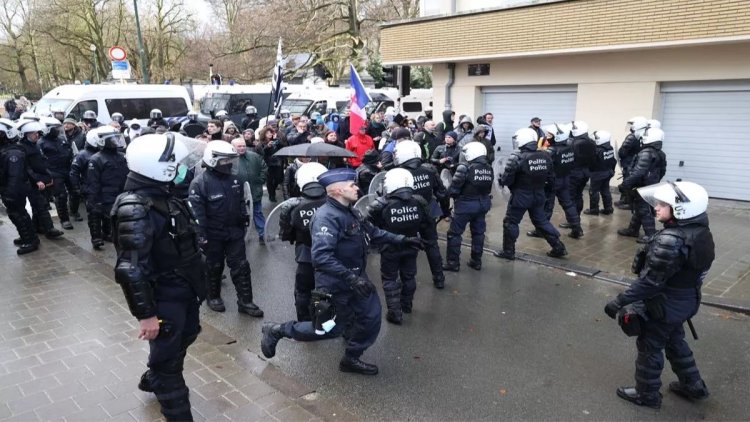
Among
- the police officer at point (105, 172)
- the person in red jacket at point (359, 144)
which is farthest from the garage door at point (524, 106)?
the police officer at point (105, 172)

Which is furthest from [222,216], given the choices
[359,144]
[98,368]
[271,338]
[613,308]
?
[359,144]

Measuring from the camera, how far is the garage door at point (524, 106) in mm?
12992

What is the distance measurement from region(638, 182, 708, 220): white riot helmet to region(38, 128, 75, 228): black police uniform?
Answer: 935 centimetres

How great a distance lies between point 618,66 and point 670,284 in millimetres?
9422

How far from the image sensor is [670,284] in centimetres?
369

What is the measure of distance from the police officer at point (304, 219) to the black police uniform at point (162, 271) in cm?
143

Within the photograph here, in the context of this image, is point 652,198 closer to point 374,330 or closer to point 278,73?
point 374,330

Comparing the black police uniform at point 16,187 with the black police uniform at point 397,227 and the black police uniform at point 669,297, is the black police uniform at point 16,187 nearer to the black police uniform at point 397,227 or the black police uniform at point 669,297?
the black police uniform at point 397,227

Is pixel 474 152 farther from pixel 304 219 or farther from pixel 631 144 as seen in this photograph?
pixel 631 144

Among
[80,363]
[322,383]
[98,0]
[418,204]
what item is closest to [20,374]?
[80,363]

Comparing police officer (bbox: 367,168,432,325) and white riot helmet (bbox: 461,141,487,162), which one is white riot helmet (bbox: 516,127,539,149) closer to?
white riot helmet (bbox: 461,141,487,162)

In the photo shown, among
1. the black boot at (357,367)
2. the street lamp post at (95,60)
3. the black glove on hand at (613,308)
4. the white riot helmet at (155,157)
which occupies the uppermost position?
the street lamp post at (95,60)

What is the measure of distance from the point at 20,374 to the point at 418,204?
12.4 ft

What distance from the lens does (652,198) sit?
377 centimetres
